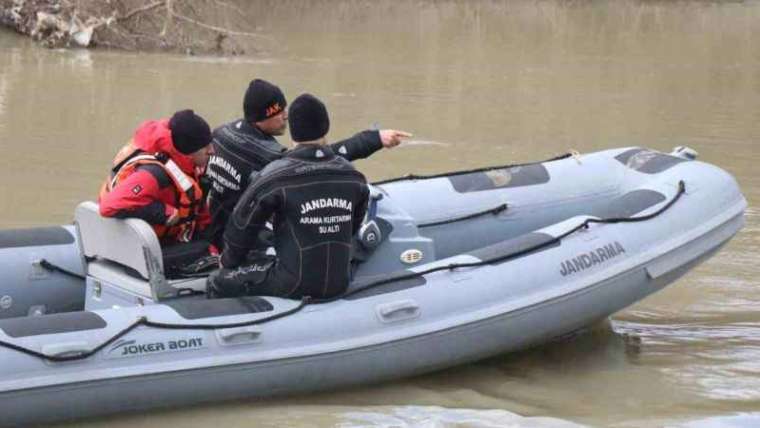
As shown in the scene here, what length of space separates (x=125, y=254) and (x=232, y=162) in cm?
57

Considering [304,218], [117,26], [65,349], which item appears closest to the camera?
[65,349]

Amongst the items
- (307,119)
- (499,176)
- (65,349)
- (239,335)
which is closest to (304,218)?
(307,119)

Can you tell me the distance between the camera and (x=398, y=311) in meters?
5.16

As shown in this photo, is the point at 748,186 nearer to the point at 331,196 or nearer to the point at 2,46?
the point at 331,196

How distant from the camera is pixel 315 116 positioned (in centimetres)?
493

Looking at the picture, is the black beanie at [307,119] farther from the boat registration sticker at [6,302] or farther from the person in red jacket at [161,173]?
the boat registration sticker at [6,302]

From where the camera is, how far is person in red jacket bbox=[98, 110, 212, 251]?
5.05 metres

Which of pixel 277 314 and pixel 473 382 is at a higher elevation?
pixel 277 314

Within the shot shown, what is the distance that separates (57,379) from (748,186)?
587cm

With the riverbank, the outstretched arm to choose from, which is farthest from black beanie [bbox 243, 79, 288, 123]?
the riverbank

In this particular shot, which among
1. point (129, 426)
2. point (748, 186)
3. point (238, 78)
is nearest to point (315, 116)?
point (129, 426)

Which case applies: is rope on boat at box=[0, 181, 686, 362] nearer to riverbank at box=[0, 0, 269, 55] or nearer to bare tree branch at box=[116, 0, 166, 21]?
riverbank at box=[0, 0, 269, 55]

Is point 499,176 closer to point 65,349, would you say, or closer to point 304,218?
point 304,218

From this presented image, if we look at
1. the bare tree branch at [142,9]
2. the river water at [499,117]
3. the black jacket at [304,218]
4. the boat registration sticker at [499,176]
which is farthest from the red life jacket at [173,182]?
the bare tree branch at [142,9]
